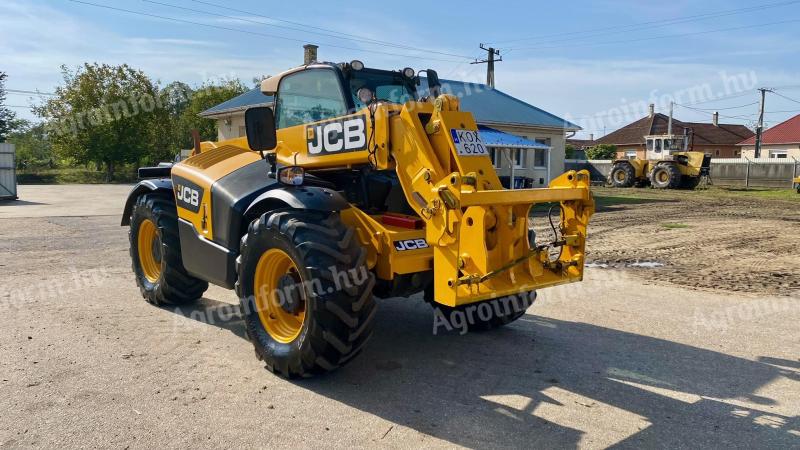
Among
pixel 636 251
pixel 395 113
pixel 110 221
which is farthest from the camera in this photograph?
pixel 110 221

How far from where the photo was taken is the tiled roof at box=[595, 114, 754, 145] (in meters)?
60.3

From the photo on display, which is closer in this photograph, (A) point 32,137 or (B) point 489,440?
(B) point 489,440

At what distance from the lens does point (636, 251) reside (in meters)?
11.4

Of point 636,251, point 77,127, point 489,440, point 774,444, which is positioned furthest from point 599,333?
point 77,127

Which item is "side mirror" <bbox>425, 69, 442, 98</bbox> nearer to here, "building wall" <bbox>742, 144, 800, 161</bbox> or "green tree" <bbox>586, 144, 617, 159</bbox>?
"building wall" <bbox>742, 144, 800, 161</bbox>

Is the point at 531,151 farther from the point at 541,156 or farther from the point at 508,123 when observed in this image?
the point at 508,123

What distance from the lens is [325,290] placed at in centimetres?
421

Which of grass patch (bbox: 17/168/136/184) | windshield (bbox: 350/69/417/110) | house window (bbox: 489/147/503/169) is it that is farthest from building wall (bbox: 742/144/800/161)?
windshield (bbox: 350/69/417/110)

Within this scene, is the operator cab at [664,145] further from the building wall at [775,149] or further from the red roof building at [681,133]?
the red roof building at [681,133]

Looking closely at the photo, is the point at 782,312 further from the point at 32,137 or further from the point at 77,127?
the point at 32,137

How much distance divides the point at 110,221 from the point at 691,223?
15.0m

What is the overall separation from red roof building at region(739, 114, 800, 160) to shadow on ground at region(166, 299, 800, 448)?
5346 cm

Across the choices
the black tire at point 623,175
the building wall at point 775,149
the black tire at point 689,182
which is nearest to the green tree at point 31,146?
the black tire at point 623,175

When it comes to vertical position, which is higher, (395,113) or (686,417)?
(395,113)
